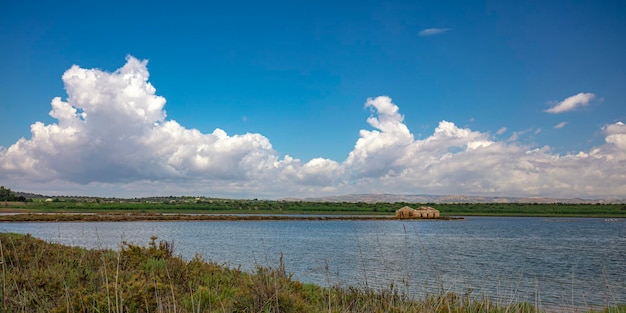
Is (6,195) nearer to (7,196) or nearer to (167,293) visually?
(7,196)

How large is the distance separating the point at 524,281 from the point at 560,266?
8.98 metres

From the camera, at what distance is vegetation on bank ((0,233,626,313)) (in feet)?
26.5

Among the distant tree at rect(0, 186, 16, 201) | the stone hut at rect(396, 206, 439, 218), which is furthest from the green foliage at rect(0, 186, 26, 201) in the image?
the stone hut at rect(396, 206, 439, 218)

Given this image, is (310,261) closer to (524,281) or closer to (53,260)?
(524,281)

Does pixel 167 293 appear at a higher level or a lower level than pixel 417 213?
higher

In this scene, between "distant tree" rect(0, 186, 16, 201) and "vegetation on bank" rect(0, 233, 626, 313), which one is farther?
A: "distant tree" rect(0, 186, 16, 201)

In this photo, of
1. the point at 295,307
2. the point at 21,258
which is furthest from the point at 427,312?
the point at 21,258

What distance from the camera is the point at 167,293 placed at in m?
8.98

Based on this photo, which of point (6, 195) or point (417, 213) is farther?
point (6, 195)

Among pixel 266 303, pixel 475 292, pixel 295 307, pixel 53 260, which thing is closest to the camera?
pixel 266 303

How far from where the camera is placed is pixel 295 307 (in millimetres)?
8609

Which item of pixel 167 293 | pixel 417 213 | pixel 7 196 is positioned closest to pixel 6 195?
pixel 7 196

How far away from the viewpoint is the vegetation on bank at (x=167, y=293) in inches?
318

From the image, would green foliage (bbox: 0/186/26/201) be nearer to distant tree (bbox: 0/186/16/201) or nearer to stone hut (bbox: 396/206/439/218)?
distant tree (bbox: 0/186/16/201)
